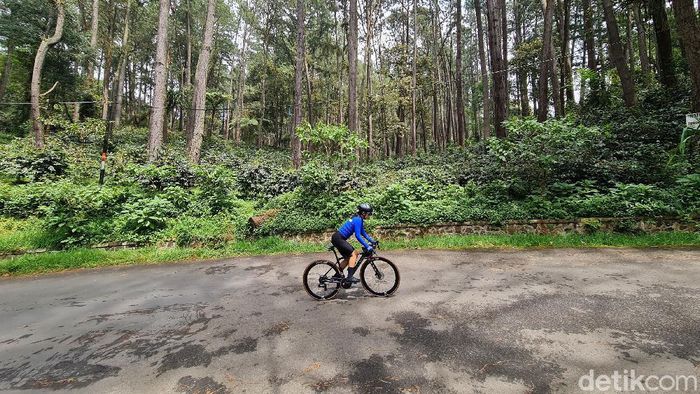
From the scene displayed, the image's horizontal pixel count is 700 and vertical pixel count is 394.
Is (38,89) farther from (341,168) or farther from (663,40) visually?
(663,40)

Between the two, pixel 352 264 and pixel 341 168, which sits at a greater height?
pixel 341 168

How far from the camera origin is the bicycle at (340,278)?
549 centimetres

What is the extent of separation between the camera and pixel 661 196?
8.33m

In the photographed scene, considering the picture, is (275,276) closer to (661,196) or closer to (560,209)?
(560,209)

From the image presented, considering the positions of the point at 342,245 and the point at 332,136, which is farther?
the point at 332,136

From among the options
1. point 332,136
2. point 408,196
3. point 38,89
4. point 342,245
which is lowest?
point 342,245

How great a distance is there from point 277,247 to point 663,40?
65.1ft

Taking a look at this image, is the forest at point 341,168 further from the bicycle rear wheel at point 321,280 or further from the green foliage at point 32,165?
the bicycle rear wheel at point 321,280

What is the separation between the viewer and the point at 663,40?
14.8 metres

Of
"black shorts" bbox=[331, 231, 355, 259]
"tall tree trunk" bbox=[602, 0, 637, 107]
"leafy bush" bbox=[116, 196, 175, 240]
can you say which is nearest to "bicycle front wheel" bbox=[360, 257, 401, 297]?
"black shorts" bbox=[331, 231, 355, 259]

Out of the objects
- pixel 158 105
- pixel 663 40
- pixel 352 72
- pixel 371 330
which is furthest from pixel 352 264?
pixel 663 40

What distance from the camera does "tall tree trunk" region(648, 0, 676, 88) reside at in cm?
1448

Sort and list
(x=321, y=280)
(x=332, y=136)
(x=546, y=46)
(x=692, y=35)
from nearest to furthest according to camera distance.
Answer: (x=321, y=280) → (x=692, y=35) → (x=332, y=136) → (x=546, y=46)

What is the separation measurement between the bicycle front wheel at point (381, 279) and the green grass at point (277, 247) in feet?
10.2
